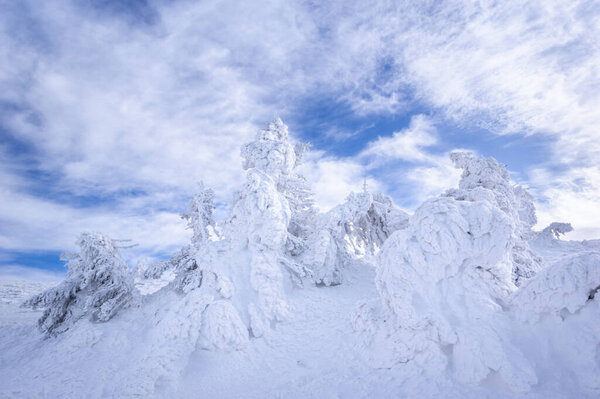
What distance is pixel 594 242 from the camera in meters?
23.5

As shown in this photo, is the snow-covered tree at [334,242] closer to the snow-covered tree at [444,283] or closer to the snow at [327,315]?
the snow at [327,315]

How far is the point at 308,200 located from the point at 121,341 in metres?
14.1

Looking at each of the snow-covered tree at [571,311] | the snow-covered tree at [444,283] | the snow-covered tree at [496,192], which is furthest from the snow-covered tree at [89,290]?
the snow-covered tree at [496,192]

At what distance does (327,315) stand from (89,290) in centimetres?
1286

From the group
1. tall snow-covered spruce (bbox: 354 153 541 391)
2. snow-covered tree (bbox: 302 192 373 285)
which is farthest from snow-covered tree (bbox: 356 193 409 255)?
tall snow-covered spruce (bbox: 354 153 541 391)

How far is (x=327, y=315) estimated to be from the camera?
549 inches

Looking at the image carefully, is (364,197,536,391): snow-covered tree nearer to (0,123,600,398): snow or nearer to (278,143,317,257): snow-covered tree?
(0,123,600,398): snow

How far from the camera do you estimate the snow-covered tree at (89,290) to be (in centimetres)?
1502

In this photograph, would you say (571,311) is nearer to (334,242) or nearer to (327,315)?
(327,315)

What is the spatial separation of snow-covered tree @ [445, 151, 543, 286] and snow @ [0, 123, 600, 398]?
97 millimetres

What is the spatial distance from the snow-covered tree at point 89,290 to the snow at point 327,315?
67 mm

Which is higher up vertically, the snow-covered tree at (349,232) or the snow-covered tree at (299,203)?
the snow-covered tree at (299,203)

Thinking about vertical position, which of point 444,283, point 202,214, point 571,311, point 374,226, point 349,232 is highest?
point 202,214

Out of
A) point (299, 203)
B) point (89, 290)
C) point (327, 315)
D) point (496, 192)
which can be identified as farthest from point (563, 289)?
point (89, 290)
